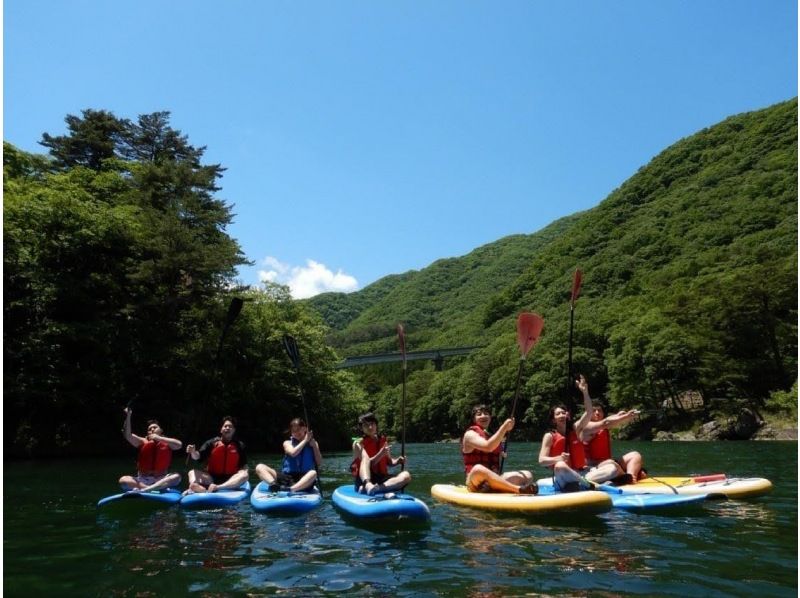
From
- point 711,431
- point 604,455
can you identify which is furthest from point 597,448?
point 711,431

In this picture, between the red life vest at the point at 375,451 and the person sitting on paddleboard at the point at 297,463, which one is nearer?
the red life vest at the point at 375,451

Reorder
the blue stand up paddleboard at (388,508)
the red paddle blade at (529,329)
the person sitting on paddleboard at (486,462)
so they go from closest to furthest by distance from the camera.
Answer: the blue stand up paddleboard at (388,508) → the person sitting on paddleboard at (486,462) → the red paddle blade at (529,329)

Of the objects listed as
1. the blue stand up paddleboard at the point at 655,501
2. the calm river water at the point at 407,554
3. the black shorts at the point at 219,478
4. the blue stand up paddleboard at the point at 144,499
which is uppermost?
the black shorts at the point at 219,478

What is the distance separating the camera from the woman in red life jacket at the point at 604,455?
9109 mm

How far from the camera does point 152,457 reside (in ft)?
34.2

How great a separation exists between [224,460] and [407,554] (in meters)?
4.86

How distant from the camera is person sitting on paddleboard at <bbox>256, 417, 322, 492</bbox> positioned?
9562mm

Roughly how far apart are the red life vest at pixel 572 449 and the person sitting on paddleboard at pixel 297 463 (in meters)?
3.39

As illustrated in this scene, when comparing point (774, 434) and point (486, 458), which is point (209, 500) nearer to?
A: point (486, 458)

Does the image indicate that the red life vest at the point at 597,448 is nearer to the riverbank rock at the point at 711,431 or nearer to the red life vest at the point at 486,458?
the red life vest at the point at 486,458

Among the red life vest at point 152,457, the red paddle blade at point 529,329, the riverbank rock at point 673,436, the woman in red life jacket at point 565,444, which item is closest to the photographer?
the woman in red life jacket at point 565,444

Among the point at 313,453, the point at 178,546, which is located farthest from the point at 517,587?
the point at 313,453

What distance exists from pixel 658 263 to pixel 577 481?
7349 centimetres

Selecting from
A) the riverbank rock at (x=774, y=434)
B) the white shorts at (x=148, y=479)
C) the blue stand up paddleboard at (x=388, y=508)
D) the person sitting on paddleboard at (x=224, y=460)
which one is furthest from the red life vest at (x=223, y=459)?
the riverbank rock at (x=774, y=434)
